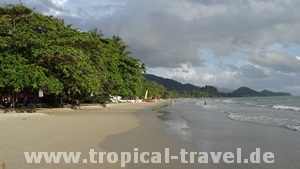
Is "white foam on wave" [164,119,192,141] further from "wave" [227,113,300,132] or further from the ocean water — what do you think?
"wave" [227,113,300,132]

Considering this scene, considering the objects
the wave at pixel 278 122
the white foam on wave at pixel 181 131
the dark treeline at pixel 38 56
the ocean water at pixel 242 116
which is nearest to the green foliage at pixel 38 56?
the dark treeline at pixel 38 56

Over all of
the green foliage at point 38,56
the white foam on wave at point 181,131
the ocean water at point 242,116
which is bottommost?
the ocean water at point 242,116

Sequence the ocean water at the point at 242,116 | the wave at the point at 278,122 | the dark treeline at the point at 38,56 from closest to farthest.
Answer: the ocean water at the point at 242,116 → the wave at the point at 278,122 → the dark treeline at the point at 38,56

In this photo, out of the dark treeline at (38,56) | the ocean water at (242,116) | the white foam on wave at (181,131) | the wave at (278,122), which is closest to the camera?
the white foam on wave at (181,131)

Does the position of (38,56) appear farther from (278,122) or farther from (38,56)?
(278,122)

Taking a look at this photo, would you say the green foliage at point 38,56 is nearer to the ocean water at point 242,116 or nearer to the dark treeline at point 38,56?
the dark treeline at point 38,56

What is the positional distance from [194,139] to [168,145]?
1772 mm

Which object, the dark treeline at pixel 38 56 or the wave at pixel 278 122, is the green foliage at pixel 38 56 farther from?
the wave at pixel 278 122

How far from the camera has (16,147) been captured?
763cm

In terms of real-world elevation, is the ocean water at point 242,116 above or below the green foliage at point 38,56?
below

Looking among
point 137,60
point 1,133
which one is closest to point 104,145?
point 1,133

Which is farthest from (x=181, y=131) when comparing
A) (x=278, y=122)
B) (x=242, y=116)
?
(x=242, y=116)

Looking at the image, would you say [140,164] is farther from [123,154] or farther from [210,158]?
[210,158]

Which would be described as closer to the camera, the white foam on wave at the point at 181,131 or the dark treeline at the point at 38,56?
the white foam on wave at the point at 181,131
